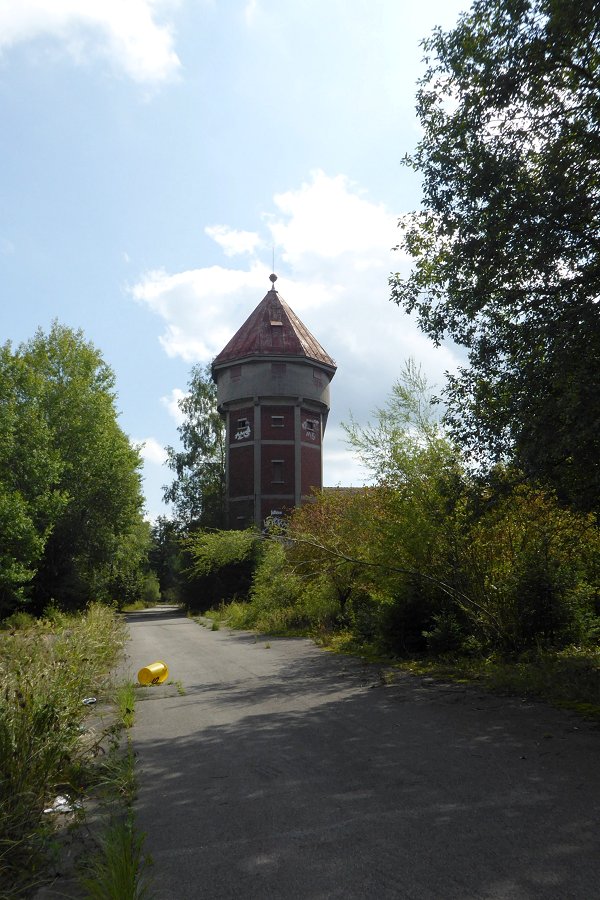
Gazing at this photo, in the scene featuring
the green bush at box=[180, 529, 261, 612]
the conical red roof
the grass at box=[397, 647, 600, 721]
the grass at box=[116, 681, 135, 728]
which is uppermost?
the conical red roof

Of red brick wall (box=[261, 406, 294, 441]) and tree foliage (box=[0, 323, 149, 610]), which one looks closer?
tree foliage (box=[0, 323, 149, 610])

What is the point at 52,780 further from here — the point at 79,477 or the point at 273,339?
the point at 273,339

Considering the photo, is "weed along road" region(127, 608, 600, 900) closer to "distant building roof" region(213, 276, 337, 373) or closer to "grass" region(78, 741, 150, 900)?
"grass" region(78, 741, 150, 900)

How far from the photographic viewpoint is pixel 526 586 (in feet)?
43.4

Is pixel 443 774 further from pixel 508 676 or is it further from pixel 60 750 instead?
pixel 508 676

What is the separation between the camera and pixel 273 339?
2063 inches

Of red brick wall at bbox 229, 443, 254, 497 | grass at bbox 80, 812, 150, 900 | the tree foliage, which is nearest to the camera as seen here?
grass at bbox 80, 812, 150, 900

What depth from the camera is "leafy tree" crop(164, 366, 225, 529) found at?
58062 millimetres

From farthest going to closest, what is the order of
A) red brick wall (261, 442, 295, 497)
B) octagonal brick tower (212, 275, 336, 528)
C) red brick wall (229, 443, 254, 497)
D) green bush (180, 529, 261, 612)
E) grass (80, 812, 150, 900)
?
red brick wall (229, 443, 254, 497) < octagonal brick tower (212, 275, 336, 528) < red brick wall (261, 442, 295, 497) < green bush (180, 529, 261, 612) < grass (80, 812, 150, 900)

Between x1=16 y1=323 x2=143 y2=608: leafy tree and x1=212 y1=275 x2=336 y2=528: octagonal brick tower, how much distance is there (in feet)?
29.1

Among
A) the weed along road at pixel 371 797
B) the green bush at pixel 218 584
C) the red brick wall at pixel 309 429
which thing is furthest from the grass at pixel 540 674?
the red brick wall at pixel 309 429

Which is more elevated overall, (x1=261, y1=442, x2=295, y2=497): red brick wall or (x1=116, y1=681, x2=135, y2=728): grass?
(x1=261, y1=442, x2=295, y2=497): red brick wall

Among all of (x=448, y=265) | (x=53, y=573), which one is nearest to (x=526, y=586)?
(x=448, y=265)

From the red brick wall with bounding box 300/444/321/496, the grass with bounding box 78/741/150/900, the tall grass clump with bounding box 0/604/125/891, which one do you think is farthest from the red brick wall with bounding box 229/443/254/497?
the grass with bounding box 78/741/150/900
